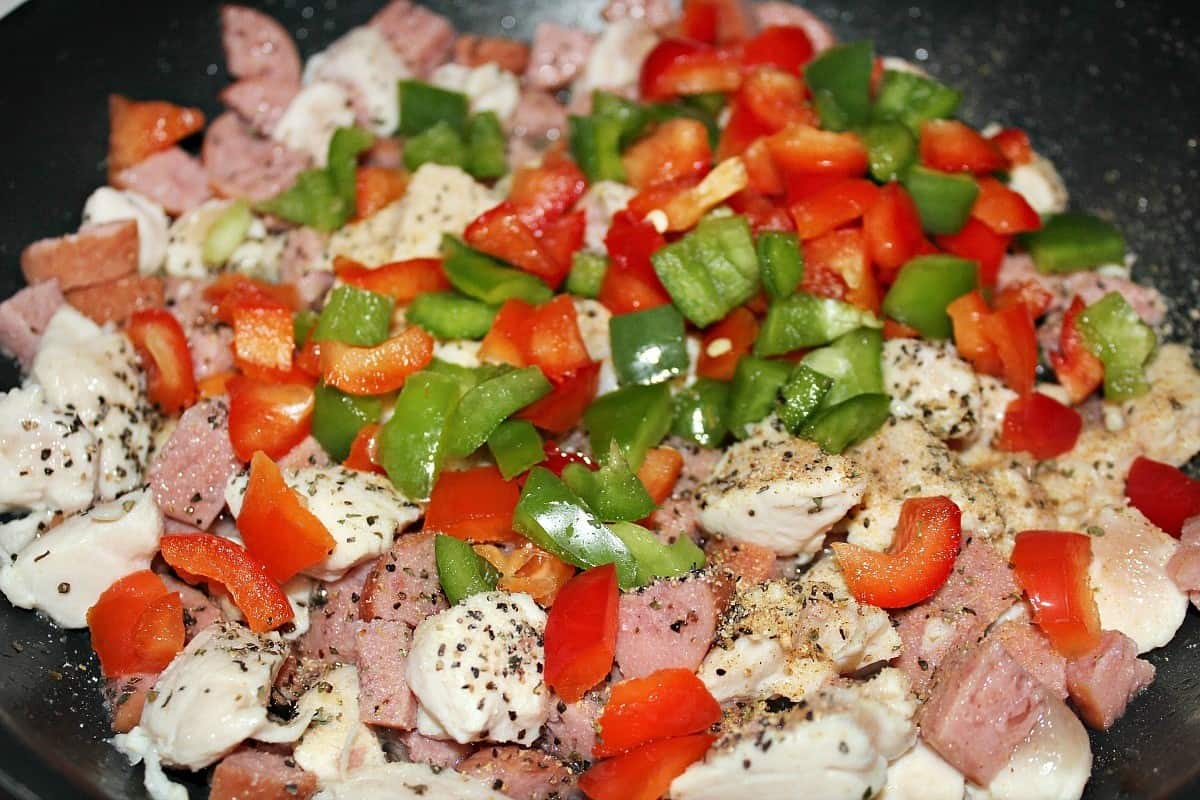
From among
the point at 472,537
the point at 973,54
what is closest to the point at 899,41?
the point at 973,54

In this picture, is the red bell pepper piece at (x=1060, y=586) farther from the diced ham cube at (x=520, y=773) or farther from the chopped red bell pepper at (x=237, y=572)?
the chopped red bell pepper at (x=237, y=572)

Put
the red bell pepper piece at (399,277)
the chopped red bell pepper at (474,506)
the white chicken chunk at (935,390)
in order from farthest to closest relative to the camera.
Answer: the red bell pepper piece at (399,277) → the white chicken chunk at (935,390) → the chopped red bell pepper at (474,506)

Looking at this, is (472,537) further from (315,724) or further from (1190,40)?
(1190,40)

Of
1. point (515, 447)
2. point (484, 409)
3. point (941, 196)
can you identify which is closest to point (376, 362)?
point (484, 409)

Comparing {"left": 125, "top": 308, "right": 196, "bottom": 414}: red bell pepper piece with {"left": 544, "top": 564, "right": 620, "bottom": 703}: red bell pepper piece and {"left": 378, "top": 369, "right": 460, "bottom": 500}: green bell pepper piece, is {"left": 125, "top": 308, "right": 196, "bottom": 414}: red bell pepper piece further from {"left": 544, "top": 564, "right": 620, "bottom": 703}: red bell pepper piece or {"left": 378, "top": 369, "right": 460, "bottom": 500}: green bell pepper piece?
{"left": 544, "top": 564, "right": 620, "bottom": 703}: red bell pepper piece

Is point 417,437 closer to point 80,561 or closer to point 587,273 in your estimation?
point 587,273

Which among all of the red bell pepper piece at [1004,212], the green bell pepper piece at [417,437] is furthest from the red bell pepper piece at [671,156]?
the green bell pepper piece at [417,437]

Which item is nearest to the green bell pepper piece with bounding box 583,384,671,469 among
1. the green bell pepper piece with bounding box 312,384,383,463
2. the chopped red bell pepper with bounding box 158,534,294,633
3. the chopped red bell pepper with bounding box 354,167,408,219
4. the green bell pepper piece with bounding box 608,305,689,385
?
the green bell pepper piece with bounding box 608,305,689,385
